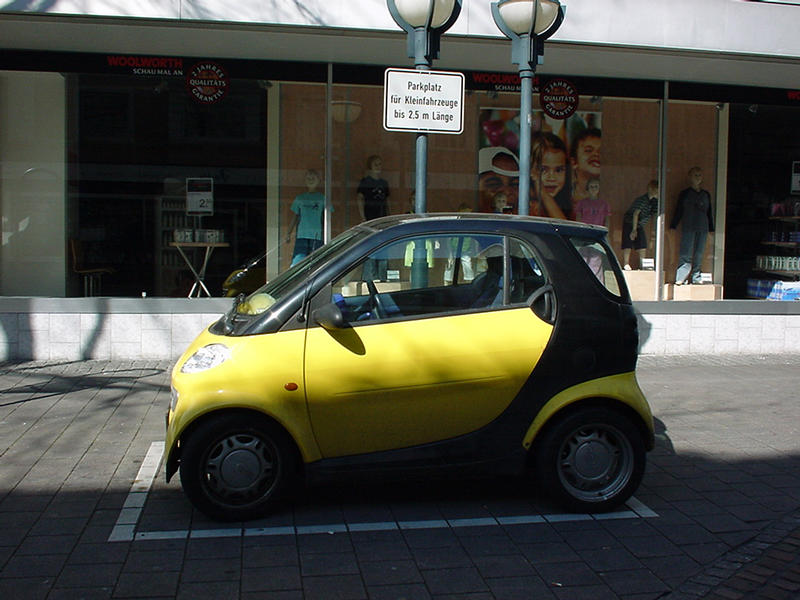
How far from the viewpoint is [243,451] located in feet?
15.7

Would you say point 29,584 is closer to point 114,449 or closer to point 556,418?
point 114,449

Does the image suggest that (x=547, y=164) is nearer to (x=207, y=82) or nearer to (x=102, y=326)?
(x=207, y=82)

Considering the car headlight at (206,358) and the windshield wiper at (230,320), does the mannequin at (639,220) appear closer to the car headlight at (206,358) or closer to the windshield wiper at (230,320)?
the windshield wiper at (230,320)

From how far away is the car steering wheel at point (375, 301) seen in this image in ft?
16.1

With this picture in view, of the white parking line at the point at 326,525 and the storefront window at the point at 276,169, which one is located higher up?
the storefront window at the point at 276,169

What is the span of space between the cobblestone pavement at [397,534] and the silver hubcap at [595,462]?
168 millimetres

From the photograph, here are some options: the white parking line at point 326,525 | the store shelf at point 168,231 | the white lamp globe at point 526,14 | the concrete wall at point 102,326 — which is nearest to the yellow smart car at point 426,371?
the white parking line at point 326,525

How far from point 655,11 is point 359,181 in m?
4.15

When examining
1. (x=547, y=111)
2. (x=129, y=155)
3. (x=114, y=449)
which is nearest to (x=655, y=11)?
(x=547, y=111)

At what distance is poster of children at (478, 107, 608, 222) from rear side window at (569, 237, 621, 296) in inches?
258

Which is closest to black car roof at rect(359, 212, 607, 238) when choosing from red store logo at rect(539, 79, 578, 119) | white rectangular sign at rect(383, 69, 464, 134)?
white rectangular sign at rect(383, 69, 464, 134)

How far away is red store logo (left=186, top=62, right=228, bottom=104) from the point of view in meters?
10.8

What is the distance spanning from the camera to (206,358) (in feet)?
15.9

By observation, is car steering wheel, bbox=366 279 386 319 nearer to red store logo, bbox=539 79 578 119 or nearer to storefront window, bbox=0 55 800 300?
storefront window, bbox=0 55 800 300
